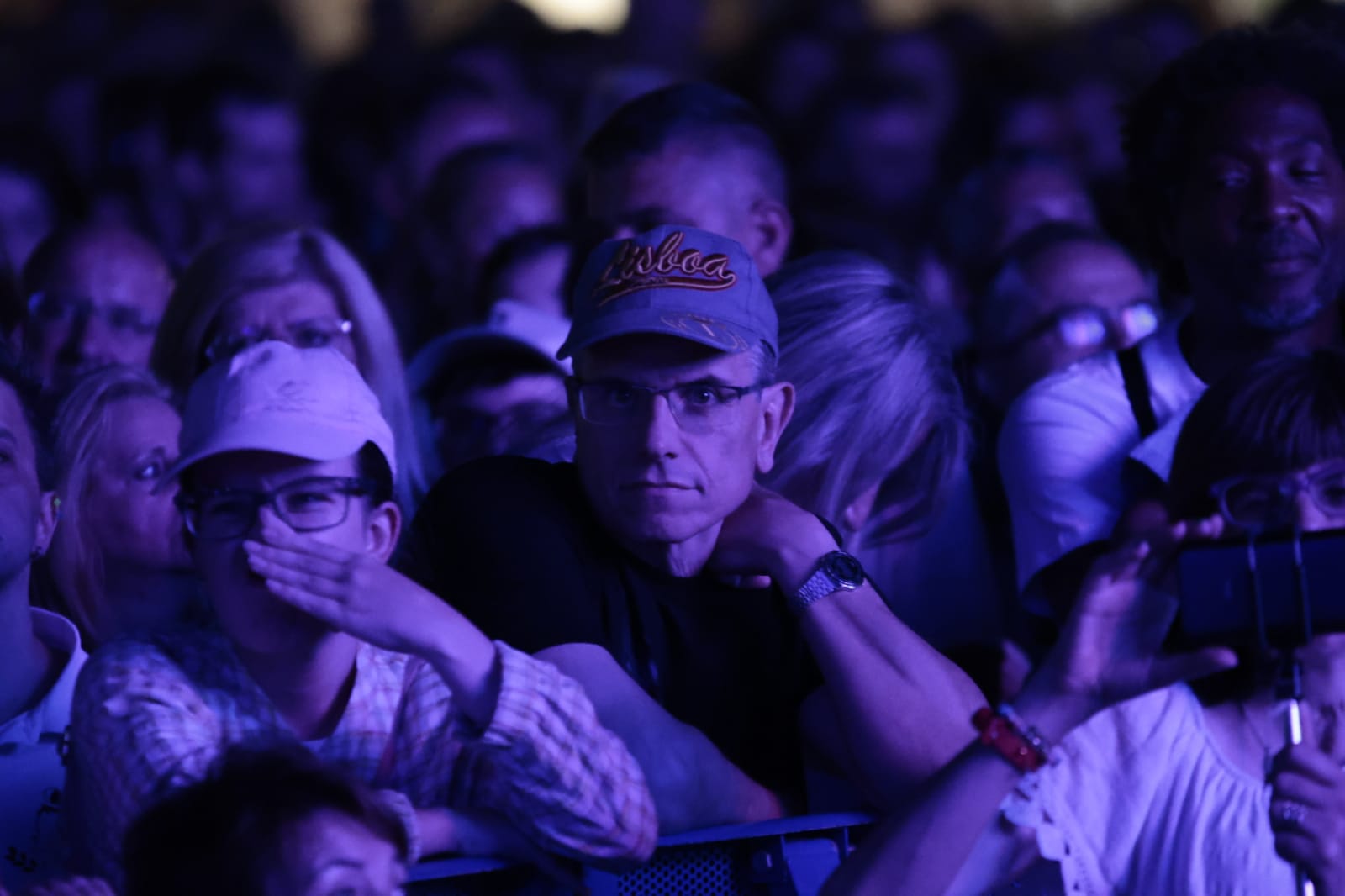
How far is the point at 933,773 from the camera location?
2545 mm

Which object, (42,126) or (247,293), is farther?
(42,126)

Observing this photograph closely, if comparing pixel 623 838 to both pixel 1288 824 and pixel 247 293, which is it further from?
pixel 247 293

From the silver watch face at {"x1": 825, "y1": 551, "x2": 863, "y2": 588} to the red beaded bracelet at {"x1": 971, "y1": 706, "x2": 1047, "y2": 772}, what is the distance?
0.41 meters

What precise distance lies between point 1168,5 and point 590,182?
19.8ft

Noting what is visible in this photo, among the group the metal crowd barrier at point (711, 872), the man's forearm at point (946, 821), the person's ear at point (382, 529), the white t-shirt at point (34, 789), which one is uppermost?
A: the person's ear at point (382, 529)

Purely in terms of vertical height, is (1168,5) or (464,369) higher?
(1168,5)

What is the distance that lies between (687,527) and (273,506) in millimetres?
602

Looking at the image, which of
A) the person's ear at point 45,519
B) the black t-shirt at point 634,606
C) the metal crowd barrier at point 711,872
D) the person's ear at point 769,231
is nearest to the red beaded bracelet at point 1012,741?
the metal crowd barrier at point 711,872

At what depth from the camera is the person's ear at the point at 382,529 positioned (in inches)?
103

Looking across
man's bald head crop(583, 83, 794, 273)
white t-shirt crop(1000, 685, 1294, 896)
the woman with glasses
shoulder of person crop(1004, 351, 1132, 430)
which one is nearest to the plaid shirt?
the woman with glasses

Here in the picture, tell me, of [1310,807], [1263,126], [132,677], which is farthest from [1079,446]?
[132,677]

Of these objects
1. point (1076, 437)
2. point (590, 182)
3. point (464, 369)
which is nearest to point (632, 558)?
point (1076, 437)

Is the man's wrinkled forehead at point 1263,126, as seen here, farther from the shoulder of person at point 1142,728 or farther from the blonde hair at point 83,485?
the blonde hair at point 83,485

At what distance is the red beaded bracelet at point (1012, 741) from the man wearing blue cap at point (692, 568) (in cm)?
26
